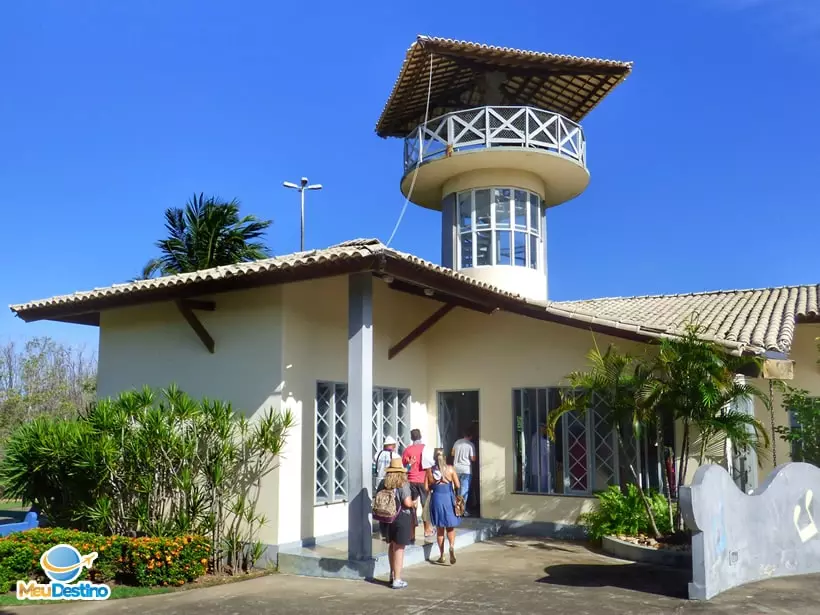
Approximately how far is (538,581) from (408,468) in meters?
2.22

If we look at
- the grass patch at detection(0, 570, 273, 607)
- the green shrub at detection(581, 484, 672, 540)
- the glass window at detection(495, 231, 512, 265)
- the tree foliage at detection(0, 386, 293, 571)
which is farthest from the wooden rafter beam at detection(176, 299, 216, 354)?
the glass window at detection(495, 231, 512, 265)

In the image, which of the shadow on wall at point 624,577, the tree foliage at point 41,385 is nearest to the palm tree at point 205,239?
the tree foliage at point 41,385

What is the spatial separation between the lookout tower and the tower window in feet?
0.06

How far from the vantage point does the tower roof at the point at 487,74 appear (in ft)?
46.1

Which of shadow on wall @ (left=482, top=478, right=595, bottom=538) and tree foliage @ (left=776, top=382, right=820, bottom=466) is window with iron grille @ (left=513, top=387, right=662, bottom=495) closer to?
shadow on wall @ (left=482, top=478, right=595, bottom=538)

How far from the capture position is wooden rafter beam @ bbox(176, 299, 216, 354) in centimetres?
968

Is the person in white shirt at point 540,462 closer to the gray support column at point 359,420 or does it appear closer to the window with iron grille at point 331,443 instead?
the window with iron grille at point 331,443

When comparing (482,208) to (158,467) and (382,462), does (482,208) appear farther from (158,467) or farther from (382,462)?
(158,467)

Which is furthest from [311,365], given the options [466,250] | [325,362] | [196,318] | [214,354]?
[466,250]

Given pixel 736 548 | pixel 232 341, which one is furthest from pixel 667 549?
pixel 232 341

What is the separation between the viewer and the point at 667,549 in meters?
9.38

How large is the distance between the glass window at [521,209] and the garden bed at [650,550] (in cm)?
647

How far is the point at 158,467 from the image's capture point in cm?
881

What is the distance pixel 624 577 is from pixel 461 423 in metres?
5.21
